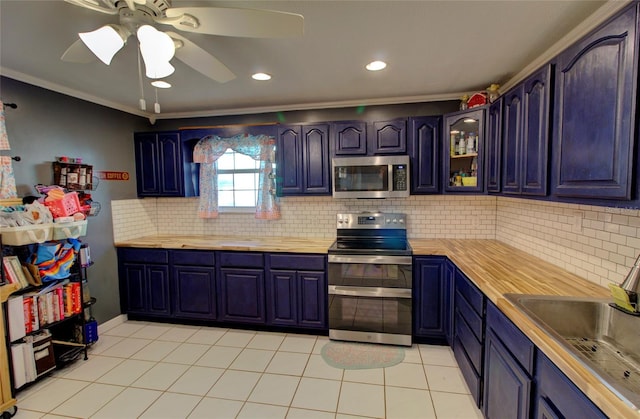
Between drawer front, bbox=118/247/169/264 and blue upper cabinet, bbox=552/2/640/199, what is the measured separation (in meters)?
3.40

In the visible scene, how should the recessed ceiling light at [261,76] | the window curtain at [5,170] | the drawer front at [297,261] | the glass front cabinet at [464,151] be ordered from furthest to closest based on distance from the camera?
the drawer front at [297,261], the glass front cabinet at [464,151], the recessed ceiling light at [261,76], the window curtain at [5,170]

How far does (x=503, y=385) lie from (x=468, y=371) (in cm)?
59

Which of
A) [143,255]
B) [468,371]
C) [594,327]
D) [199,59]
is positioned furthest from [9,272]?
[594,327]

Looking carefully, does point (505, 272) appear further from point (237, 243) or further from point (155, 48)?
point (237, 243)

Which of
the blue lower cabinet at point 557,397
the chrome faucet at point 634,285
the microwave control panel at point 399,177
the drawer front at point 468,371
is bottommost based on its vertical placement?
the drawer front at point 468,371

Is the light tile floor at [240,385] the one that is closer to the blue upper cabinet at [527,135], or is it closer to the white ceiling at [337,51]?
the blue upper cabinet at [527,135]

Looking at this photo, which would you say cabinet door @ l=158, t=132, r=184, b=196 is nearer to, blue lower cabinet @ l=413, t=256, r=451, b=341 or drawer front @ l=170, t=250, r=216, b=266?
drawer front @ l=170, t=250, r=216, b=266

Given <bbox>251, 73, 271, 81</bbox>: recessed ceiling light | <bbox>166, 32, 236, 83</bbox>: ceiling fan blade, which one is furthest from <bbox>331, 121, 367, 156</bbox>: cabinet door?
<bbox>166, 32, 236, 83</bbox>: ceiling fan blade

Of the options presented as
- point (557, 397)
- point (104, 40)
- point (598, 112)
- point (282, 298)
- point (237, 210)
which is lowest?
point (282, 298)

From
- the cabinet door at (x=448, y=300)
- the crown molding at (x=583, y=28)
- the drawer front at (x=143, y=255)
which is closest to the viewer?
the crown molding at (x=583, y=28)

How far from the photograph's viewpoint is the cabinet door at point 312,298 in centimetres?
291

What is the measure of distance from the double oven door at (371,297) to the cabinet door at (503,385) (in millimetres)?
964

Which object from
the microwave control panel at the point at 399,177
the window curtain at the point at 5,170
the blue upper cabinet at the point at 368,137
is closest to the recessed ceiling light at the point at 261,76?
the blue upper cabinet at the point at 368,137

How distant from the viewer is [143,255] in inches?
130
